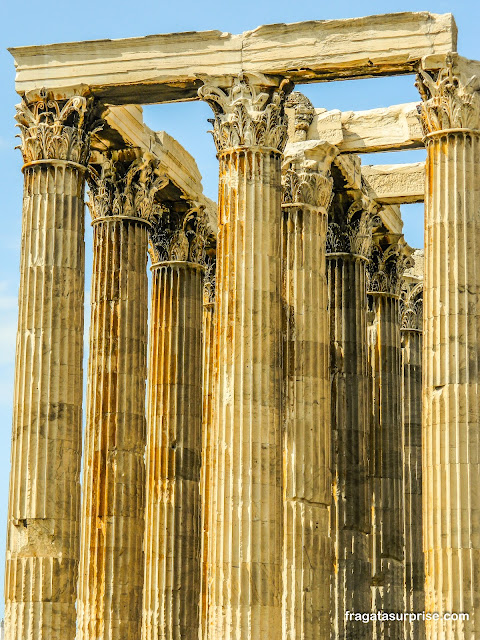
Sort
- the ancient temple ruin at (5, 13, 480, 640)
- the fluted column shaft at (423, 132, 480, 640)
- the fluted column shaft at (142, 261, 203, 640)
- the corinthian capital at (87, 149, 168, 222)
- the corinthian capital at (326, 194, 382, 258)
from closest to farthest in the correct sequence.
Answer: the fluted column shaft at (423, 132, 480, 640), the ancient temple ruin at (5, 13, 480, 640), the corinthian capital at (87, 149, 168, 222), the fluted column shaft at (142, 261, 203, 640), the corinthian capital at (326, 194, 382, 258)

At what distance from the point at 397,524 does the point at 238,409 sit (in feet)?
53.2

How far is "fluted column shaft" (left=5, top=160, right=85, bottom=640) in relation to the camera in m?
39.4

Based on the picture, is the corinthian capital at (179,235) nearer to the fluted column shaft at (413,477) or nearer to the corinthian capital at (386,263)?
the corinthian capital at (386,263)

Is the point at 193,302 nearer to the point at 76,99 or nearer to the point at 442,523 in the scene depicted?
the point at 76,99

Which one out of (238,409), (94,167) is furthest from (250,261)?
(94,167)

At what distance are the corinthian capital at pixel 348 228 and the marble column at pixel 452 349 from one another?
11.2 metres

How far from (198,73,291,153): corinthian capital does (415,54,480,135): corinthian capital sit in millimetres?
3778

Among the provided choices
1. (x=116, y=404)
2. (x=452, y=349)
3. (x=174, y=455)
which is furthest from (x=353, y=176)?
(x=452, y=349)

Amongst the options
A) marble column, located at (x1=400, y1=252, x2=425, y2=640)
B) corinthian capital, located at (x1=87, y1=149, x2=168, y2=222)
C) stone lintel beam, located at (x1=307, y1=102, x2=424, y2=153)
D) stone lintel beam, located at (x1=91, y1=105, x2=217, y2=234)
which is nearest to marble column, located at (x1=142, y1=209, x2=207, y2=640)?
stone lintel beam, located at (x1=91, y1=105, x2=217, y2=234)

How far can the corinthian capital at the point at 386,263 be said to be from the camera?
182ft

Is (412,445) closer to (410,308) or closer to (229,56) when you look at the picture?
(410,308)

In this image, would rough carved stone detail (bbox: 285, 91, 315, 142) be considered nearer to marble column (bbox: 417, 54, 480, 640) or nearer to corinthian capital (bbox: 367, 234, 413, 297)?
marble column (bbox: 417, 54, 480, 640)

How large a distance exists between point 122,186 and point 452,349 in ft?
42.8

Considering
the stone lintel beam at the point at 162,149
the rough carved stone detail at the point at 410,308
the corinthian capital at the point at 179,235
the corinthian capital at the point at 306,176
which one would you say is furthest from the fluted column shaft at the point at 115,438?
the rough carved stone detail at the point at 410,308
